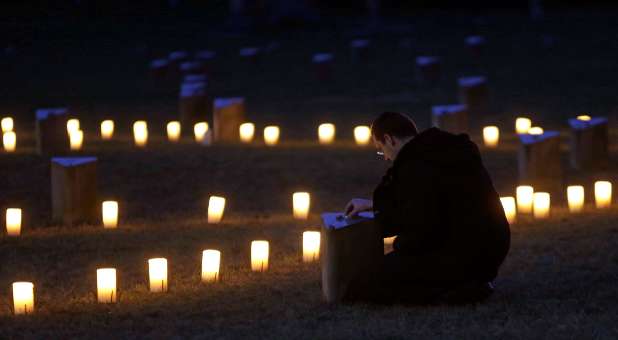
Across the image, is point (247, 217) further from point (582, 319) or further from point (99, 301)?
point (582, 319)

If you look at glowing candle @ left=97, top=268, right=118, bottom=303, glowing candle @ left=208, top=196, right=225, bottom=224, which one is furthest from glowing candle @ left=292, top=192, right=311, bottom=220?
glowing candle @ left=97, top=268, right=118, bottom=303

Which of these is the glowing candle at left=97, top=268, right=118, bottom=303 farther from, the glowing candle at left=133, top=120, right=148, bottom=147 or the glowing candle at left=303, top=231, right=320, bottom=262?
the glowing candle at left=133, top=120, right=148, bottom=147

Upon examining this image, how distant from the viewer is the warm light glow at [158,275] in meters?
6.74

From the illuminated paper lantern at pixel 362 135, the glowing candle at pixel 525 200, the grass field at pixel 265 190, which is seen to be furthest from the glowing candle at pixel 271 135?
the glowing candle at pixel 525 200

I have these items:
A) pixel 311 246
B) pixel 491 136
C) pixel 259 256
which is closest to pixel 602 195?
pixel 311 246

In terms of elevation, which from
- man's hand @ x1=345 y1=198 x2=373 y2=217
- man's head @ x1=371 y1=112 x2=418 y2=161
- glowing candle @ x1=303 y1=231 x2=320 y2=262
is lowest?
glowing candle @ x1=303 y1=231 x2=320 y2=262

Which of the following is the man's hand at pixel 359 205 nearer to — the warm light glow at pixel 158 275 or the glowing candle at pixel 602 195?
the warm light glow at pixel 158 275

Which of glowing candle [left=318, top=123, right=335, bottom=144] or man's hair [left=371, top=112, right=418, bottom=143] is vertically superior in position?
man's hair [left=371, top=112, right=418, bottom=143]

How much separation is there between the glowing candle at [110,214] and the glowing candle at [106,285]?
91.1 inches

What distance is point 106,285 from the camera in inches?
256

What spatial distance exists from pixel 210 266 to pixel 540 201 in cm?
292

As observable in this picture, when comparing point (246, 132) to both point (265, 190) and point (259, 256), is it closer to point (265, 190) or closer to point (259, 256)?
point (265, 190)

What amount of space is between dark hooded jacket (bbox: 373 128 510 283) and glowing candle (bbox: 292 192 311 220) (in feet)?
9.95

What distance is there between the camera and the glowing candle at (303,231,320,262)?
7464mm
